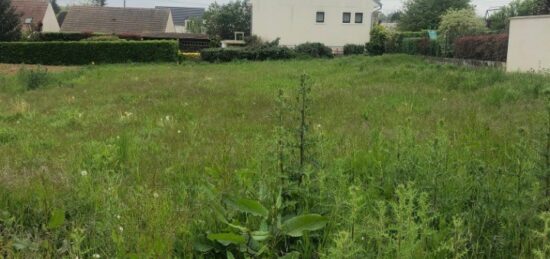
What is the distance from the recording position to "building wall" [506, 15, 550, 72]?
15.1 metres

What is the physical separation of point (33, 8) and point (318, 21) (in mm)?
33535

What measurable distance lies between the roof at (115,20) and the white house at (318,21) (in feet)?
55.7

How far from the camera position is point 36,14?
53625 millimetres

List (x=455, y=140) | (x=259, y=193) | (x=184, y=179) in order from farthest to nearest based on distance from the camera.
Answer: (x=455, y=140)
(x=184, y=179)
(x=259, y=193)

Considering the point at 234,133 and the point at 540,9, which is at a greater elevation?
the point at 540,9

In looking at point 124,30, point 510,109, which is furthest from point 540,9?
point 124,30

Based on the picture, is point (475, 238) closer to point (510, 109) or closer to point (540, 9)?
point (510, 109)

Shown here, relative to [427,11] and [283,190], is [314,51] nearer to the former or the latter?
[427,11]

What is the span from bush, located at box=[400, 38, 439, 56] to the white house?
494 inches

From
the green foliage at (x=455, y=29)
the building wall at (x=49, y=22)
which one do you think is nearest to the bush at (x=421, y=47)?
the green foliage at (x=455, y=29)

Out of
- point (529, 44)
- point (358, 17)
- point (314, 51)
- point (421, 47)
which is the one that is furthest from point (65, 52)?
point (358, 17)

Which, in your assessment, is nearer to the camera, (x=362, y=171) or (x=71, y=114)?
(x=362, y=171)

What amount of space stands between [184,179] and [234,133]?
2.39 m

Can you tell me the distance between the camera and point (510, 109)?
746 centimetres
